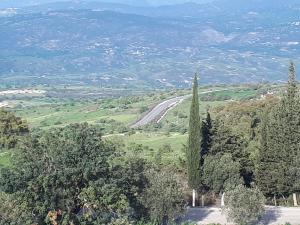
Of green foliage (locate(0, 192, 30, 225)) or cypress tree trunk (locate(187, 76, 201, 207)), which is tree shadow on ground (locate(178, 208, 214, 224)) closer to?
cypress tree trunk (locate(187, 76, 201, 207))

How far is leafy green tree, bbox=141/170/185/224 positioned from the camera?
43.0 metres

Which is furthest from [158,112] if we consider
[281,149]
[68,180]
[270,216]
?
[68,180]

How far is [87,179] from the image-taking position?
38875 millimetres

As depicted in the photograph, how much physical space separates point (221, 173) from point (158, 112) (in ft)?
236

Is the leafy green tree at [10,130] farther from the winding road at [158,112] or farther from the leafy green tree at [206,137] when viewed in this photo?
the winding road at [158,112]

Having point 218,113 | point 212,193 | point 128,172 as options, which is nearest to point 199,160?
point 212,193

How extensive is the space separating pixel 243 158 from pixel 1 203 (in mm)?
26567

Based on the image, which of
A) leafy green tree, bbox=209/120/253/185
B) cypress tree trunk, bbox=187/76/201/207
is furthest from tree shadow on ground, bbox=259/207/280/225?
cypress tree trunk, bbox=187/76/201/207

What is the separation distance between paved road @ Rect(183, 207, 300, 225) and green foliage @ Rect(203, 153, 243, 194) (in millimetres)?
2563

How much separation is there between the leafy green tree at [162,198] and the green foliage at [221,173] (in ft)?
26.8

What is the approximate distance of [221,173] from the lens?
51.8 meters

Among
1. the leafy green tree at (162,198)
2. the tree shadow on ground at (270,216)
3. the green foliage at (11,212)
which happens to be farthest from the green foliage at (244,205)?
the green foliage at (11,212)

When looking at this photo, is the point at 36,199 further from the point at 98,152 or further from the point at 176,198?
the point at 176,198

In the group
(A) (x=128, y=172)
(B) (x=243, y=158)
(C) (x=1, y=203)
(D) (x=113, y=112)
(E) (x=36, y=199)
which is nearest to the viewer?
(C) (x=1, y=203)
